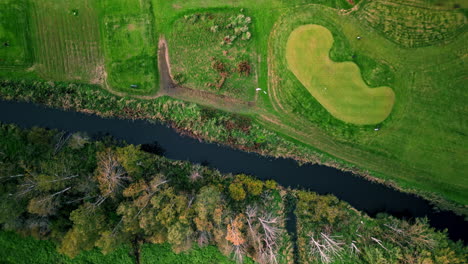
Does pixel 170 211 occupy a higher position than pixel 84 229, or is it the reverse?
pixel 170 211

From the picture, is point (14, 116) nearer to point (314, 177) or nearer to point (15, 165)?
point (15, 165)

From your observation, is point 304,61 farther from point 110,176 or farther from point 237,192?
point 110,176

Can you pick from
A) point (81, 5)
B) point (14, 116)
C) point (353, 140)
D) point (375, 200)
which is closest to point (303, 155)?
point (353, 140)

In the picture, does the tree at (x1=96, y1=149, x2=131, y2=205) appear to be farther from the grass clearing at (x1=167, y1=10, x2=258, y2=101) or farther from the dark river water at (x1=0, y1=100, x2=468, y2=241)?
the grass clearing at (x1=167, y1=10, x2=258, y2=101)

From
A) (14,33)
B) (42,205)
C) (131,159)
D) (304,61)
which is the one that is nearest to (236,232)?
(131,159)

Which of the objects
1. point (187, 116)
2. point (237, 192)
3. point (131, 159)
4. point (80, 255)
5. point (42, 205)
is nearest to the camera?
point (42, 205)

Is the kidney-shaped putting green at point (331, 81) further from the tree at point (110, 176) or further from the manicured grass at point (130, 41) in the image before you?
the tree at point (110, 176)

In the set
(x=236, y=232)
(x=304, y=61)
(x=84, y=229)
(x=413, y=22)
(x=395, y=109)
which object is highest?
(x=413, y=22)

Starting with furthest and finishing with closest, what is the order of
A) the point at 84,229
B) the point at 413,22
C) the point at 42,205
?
the point at 413,22, the point at 42,205, the point at 84,229
